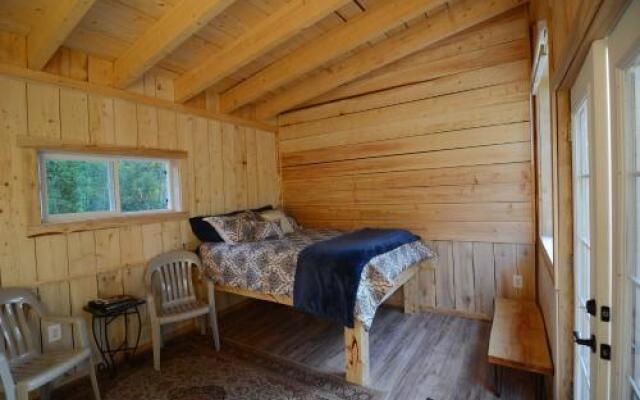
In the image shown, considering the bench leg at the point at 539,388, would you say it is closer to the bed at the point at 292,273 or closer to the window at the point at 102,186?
the bed at the point at 292,273

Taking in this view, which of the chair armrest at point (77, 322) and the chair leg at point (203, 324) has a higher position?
the chair armrest at point (77, 322)

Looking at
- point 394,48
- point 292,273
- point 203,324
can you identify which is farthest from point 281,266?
point 394,48

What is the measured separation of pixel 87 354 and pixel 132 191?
4.78 ft

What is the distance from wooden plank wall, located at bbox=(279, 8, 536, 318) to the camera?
2.92 meters

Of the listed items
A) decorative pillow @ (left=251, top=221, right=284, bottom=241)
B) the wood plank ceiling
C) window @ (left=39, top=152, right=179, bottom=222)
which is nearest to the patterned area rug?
decorative pillow @ (left=251, top=221, right=284, bottom=241)

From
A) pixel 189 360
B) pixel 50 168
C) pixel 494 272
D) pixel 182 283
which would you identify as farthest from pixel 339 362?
pixel 50 168

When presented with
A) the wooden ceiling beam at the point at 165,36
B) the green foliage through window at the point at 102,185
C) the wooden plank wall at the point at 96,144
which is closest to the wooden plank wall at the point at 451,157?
the wooden plank wall at the point at 96,144

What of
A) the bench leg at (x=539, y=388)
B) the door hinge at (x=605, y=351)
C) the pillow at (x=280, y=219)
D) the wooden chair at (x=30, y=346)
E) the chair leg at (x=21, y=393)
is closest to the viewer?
the door hinge at (x=605, y=351)

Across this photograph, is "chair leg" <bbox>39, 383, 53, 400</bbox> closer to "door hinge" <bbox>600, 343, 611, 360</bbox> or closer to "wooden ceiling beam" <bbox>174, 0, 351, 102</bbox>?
"wooden ceiling beam" <bbox>174, 0, 351, 102</bbox>

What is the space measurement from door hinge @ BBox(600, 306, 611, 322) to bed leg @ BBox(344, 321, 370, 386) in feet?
4.56

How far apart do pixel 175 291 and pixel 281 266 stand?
1057 mm

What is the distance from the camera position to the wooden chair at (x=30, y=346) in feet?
5.75

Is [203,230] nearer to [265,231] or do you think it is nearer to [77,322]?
[265,231]

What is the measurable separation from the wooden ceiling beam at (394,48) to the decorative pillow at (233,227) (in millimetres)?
1499
